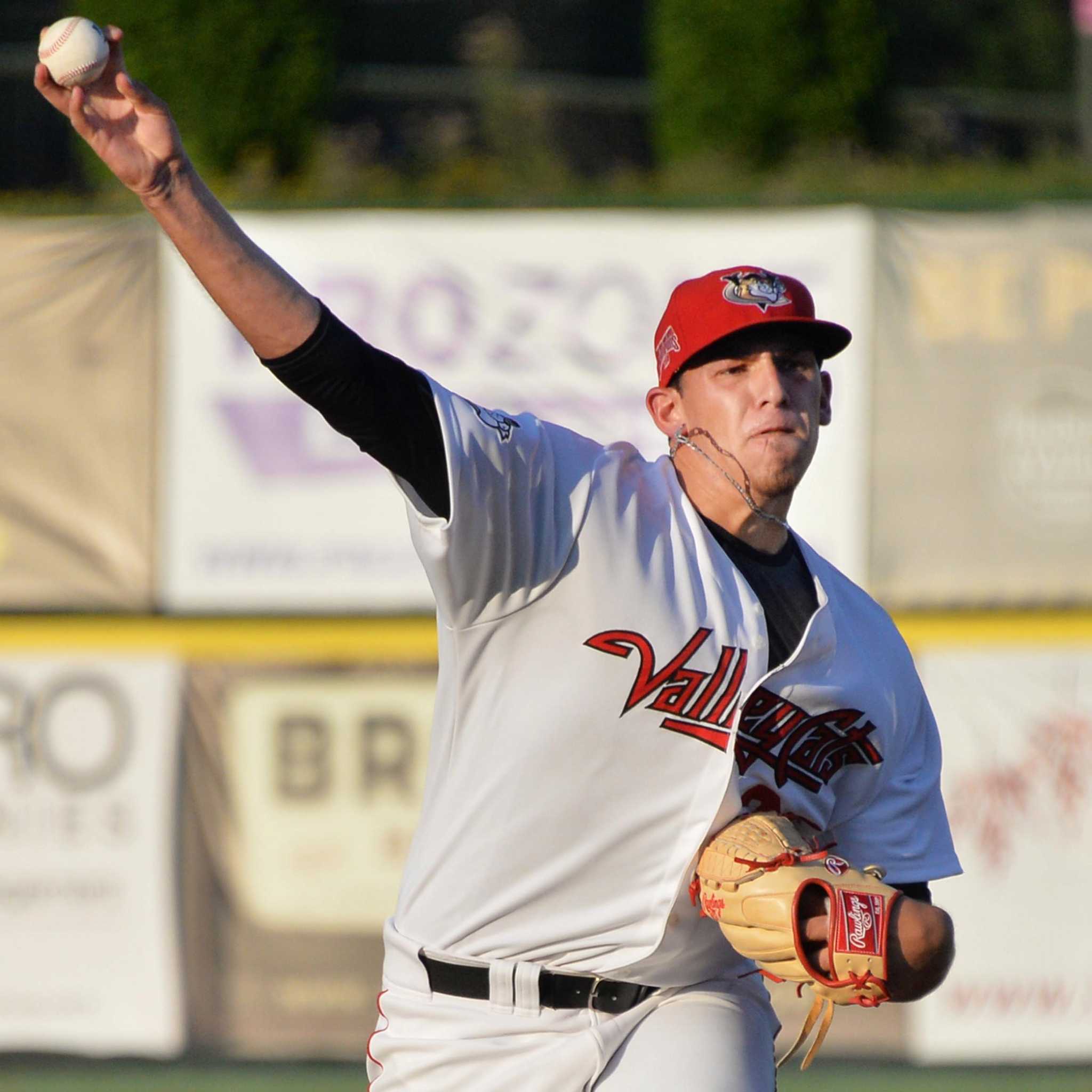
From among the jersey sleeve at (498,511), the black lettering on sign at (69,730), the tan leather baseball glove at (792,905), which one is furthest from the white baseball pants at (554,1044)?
the black lettering on sign at (69,730)

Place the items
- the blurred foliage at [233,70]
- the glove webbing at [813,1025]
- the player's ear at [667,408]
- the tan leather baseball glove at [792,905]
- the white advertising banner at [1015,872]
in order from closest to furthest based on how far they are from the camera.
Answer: the tan leather baseball glove at [792,905] < the glove webbing at [813,1025] < the player's ear at [667,408] < the white advertising banner at [1015,872] < the blurred foliage at [233,70]

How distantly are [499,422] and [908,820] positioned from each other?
109cm

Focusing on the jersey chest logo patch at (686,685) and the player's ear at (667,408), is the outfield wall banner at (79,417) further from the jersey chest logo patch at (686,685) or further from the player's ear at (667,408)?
the jersey chest logo patch at (686,685)

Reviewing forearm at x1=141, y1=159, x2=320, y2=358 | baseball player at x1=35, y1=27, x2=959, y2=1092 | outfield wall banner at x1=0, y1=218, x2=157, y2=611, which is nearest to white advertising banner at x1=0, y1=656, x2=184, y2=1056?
outfield wall banner at x1=0, y1=218, x2=157, y2=611

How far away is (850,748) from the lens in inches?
114

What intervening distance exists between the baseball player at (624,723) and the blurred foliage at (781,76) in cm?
505

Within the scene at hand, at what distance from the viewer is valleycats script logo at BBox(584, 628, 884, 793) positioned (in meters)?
2.63

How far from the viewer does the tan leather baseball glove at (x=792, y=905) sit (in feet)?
8.39

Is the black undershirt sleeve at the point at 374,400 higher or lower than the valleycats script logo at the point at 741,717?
higher

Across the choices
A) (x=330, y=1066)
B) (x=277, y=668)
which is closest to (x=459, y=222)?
(x=277, y=668)

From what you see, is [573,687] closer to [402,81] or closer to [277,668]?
[277,668]

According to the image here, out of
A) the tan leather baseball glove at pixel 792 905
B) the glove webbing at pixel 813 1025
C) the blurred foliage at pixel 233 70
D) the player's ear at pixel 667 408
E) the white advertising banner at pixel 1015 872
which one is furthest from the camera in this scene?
the blurred foliage at pixel 233 70

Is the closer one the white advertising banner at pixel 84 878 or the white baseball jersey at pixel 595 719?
the white baseball jersey at pixel 595 719

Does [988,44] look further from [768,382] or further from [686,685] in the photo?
[686,685]
